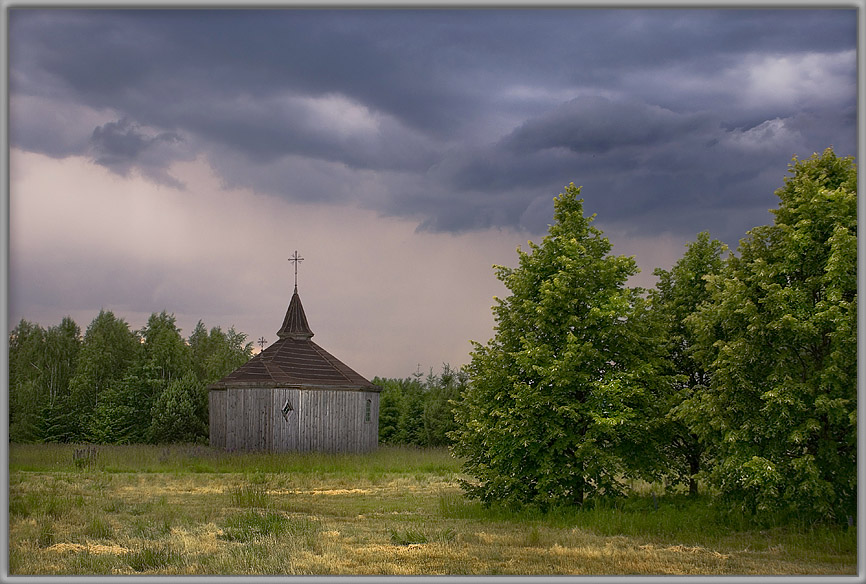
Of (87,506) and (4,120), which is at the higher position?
(4,120)

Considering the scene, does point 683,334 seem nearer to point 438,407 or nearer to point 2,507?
point 2,507

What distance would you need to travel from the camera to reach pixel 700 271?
59.0 feet

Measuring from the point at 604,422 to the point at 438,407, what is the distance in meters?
29.6

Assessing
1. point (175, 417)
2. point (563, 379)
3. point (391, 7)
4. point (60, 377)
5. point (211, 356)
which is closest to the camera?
point (391, 7)

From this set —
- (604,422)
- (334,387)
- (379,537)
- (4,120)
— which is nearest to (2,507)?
(4,120)

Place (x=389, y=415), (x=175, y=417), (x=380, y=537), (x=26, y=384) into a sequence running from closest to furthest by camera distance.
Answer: (x=380, y=537) → (x=26, y=384) → (x=175, y=417) → (x=389, y=415)

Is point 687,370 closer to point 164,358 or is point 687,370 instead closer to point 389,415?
point 389,415

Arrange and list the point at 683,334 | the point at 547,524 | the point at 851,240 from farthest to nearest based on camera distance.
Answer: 1. the point at 683,334
2. the point at 547,524
3. the point at 851,240

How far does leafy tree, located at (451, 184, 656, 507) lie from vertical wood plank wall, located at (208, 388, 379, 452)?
20981 millimetres

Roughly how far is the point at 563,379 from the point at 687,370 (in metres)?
3.89

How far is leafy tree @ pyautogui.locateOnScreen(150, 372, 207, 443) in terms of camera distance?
46594mm

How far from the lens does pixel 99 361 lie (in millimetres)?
51656

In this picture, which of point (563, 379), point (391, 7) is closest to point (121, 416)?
point (563, 379)

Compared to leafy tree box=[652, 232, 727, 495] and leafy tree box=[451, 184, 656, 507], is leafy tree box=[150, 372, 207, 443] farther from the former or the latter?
leafy tree box=[652, 232, 727, 495]
